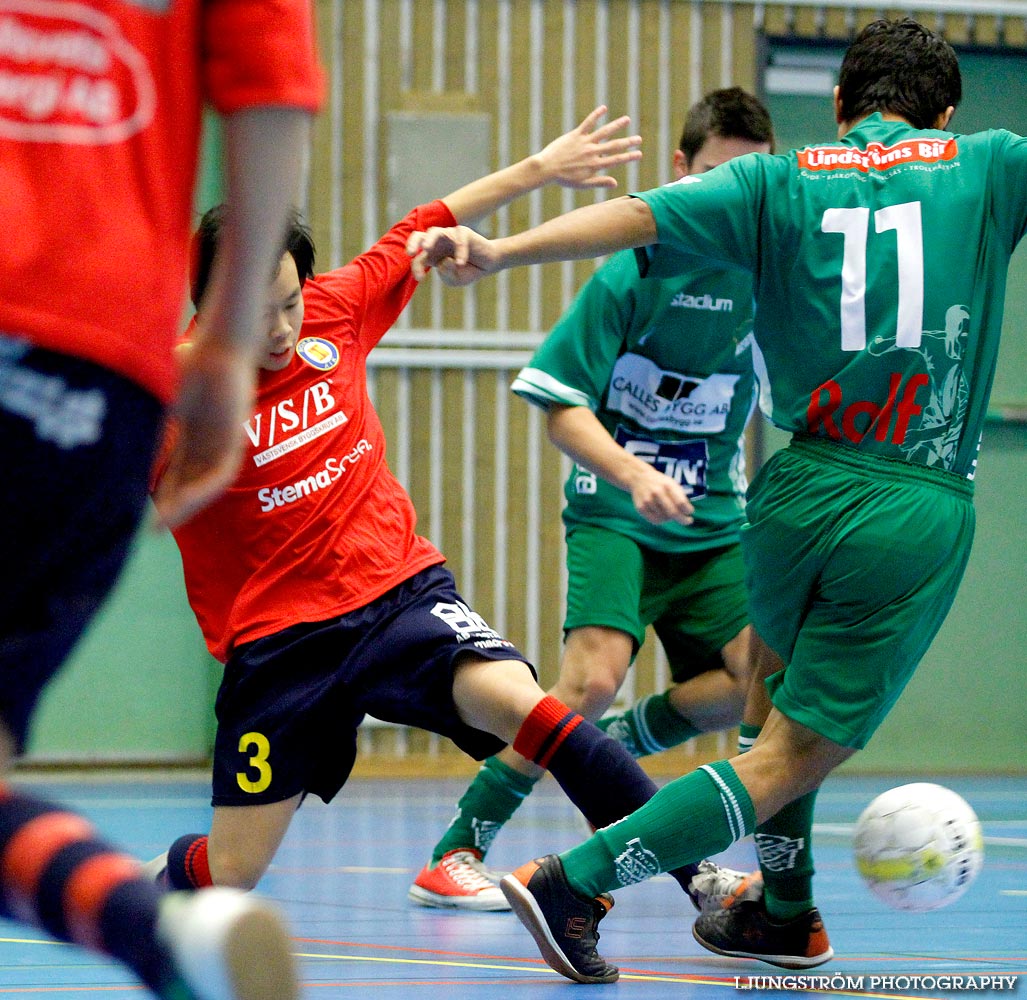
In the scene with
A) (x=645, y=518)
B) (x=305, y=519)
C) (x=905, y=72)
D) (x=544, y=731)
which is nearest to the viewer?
(x=905, y=72)

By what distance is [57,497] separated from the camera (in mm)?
1259

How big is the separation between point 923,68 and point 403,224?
49.0 inches

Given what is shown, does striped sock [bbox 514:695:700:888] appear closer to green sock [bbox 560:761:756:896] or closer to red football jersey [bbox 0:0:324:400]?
green sock [bbox 560:761:756:896]

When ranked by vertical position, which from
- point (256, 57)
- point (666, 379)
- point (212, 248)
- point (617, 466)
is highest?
point (256, 57)

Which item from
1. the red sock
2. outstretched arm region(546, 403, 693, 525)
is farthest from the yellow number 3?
outstretched arm region(546, 403, 693, 525)

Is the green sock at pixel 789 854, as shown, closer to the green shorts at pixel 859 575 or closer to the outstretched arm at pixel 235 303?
the green shorts at pixel 859 575

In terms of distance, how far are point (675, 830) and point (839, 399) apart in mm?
809

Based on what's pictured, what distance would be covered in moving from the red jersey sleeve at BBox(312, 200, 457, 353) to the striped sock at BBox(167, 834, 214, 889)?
114cm

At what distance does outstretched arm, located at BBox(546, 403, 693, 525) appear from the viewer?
9.26ft

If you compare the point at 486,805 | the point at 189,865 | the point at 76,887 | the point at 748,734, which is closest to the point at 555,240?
the point at 748,734

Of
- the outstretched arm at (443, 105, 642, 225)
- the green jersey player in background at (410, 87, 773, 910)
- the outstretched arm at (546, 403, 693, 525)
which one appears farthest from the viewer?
the green jersey player in background at (410, 87, 773, 910)

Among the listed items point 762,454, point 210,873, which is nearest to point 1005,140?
point 210,873

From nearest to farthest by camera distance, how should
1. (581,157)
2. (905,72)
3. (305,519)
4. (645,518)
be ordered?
(905,72) < (305,519) < (581,157) < (645,518)

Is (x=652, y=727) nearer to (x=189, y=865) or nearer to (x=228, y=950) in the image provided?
(x=189, y=865)
